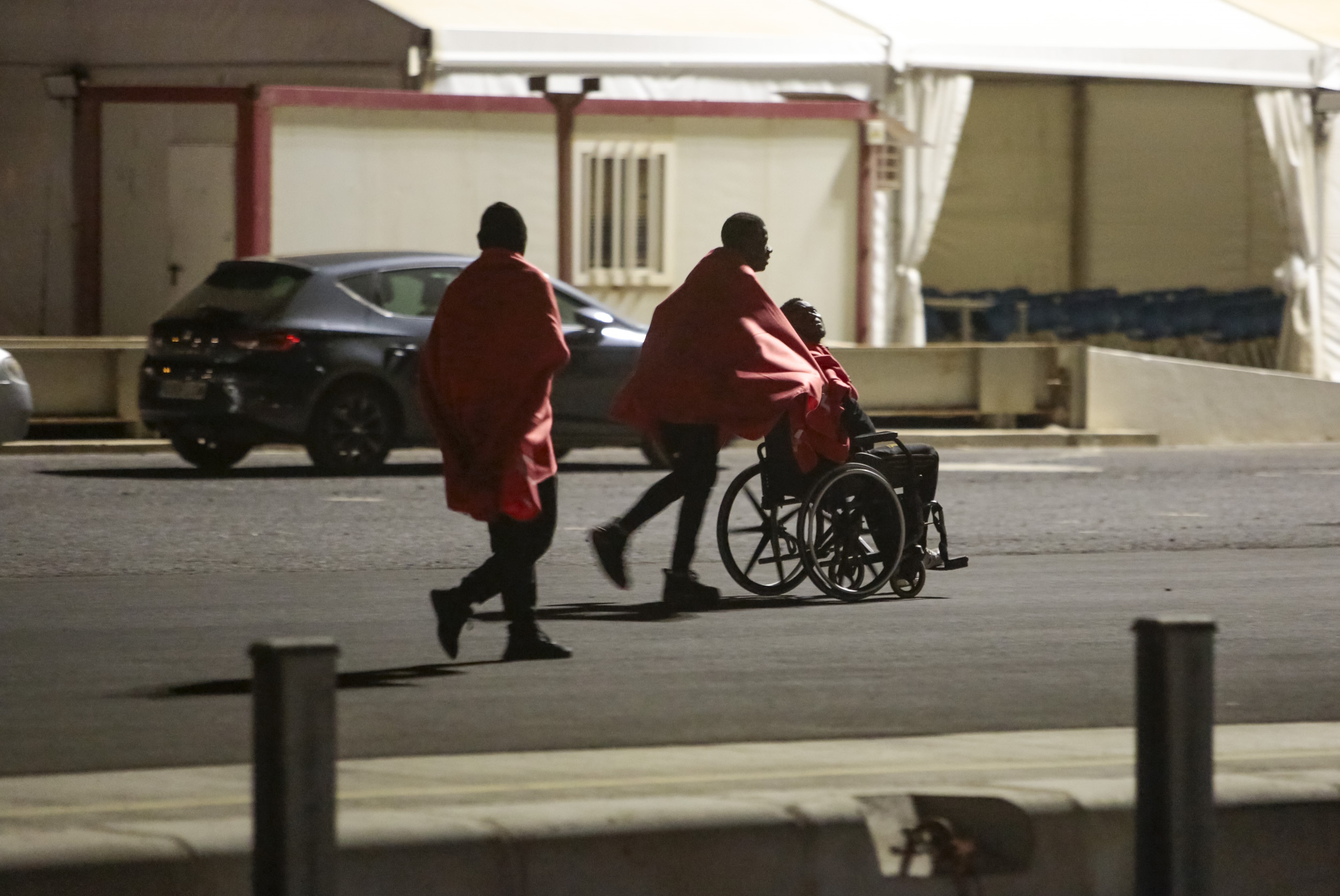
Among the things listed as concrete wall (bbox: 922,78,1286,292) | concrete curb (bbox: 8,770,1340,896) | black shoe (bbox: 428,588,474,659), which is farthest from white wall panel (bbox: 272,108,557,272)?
concrete curb (bbox: 8,770,1340,896)

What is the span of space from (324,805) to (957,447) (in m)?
16.2

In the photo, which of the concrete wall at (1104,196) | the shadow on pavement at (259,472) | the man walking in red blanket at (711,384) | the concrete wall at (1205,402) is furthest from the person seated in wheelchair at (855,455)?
the concrete wall at (1104,196)

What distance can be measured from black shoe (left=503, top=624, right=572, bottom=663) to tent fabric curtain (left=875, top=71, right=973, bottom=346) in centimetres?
1590

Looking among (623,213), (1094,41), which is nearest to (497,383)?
(623,213)

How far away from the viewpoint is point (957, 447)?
19.8m

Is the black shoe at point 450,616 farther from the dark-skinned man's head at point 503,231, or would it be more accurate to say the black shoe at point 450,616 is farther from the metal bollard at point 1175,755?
the metal bollard at point 1175,755

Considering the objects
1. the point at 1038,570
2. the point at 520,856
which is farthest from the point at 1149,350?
the point at 520,856

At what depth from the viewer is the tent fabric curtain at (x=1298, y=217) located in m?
24.9

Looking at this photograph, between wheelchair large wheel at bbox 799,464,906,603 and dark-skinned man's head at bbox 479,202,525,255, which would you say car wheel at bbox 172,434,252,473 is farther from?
dark-skinned man's head at bbox 479,202,525,255

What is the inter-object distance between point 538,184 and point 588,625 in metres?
12.8

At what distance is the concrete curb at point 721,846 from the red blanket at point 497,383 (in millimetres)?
2775

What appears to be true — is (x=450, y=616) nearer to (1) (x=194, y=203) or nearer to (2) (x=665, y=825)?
(2) (x=665, y=825)

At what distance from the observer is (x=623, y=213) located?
21891mm

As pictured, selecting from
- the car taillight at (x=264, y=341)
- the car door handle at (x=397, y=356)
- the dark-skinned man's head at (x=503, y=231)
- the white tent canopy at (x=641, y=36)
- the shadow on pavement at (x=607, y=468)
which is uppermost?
the white tent canopy at (x=641, y=36)
